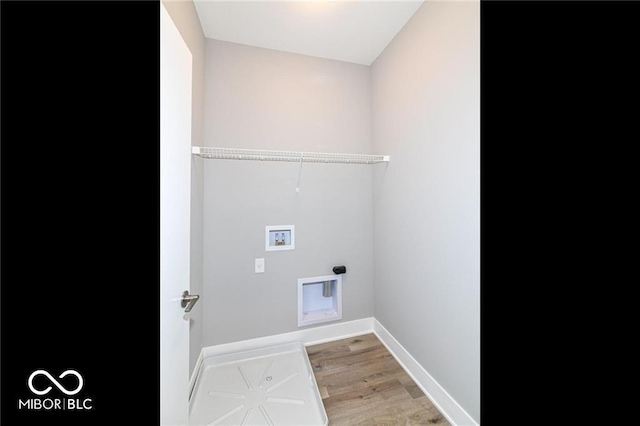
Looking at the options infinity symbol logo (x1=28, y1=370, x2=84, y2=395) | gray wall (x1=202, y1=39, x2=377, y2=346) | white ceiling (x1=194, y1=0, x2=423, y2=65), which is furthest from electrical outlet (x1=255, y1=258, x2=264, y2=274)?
white ceiling (x1=194, y1=0, x2=423, y2=65)

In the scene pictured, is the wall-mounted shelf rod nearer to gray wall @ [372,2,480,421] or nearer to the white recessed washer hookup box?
gray wall @ [372,2,480,421]

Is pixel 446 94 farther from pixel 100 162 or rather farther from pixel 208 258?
pixel 208 258

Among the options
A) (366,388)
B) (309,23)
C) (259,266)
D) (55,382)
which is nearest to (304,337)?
(366,388)

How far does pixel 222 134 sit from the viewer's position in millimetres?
1696

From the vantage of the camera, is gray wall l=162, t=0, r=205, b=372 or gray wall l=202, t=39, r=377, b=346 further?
gray wall l=202, t=39, r=377, b=346

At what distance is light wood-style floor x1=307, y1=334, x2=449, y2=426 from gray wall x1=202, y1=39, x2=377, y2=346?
0.94 feet

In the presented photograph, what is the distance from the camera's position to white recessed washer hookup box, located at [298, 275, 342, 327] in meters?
1.91

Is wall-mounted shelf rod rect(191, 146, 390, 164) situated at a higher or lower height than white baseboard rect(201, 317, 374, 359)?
higher

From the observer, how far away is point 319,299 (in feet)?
6.71

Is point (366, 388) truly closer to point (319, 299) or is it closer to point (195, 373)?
point (319, 299)

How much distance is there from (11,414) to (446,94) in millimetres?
1846

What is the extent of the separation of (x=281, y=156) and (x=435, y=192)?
3.61ft
